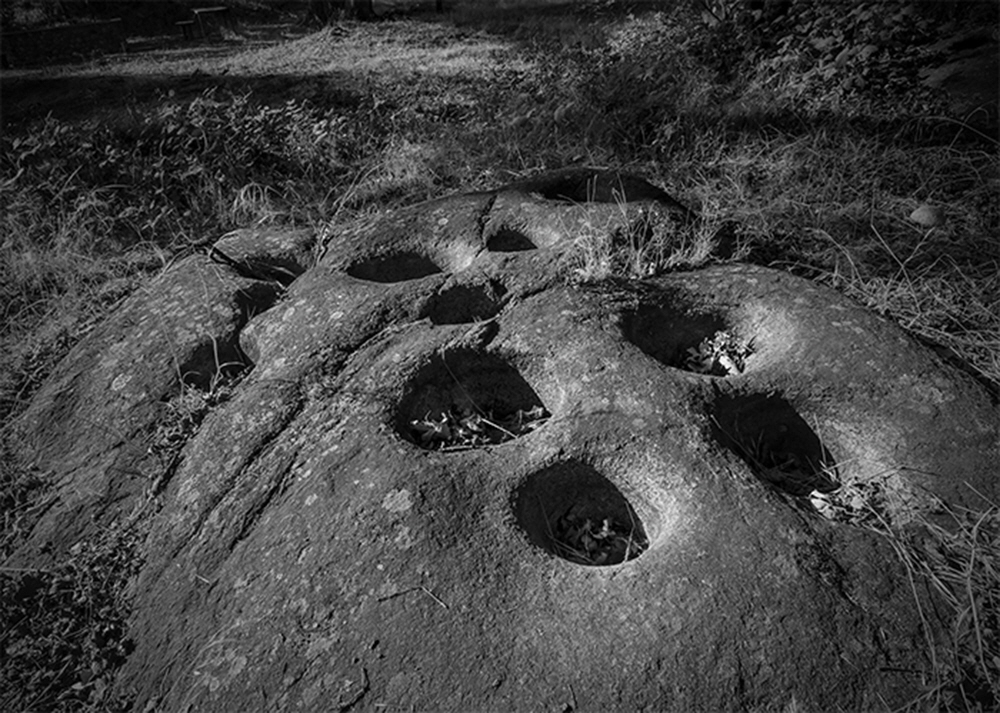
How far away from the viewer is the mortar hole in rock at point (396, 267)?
2.95 meters

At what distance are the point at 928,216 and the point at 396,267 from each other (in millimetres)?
2491

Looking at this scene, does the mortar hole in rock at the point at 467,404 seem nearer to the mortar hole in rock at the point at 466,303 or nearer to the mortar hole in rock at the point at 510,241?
the mortar hole in rock at the point at 466,303

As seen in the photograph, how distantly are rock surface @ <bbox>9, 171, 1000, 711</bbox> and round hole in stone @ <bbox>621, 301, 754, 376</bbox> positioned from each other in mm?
11

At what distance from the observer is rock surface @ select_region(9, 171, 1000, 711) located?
157cm

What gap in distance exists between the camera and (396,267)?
9.88ft

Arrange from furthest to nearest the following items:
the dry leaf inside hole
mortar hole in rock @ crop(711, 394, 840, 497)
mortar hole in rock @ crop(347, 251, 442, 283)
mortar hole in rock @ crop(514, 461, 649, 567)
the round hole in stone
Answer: mortar hole in rock @ crop(347, 251, 442, 283), the round hole in stone, the dry leaf inside hole, mortar hole in rock @ crop(711, 394, 840, 497), mortar hole in rock @ crop(514, 461, 649, 567)

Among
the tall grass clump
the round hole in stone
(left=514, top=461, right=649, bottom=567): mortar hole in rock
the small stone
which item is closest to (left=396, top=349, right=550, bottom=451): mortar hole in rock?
(left=514, top=461, right=649, bottom=567): mortar hole in rock

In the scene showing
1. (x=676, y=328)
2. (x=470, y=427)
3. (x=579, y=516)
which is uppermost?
(x=676, y=328)

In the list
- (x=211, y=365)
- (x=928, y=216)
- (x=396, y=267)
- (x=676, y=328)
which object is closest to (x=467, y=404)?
(x=676, y=328)

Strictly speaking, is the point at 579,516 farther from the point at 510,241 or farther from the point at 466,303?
the point at 510,241

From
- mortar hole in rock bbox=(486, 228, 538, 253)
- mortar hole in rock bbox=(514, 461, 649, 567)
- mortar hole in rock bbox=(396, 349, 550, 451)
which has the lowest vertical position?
mortar hole in rock bbox=(514, 461, 649, 567)

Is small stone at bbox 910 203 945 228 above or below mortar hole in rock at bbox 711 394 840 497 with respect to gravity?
above

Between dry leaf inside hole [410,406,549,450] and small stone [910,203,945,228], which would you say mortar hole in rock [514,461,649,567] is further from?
small stone [910,203,945,228]

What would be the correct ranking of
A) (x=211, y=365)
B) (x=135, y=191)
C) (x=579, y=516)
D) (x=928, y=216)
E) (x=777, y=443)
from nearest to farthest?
(x=579, y=516) < (x=777, y=443) < (x=211, y=365) < (x=928, y=216) < (x=135, y=191)
